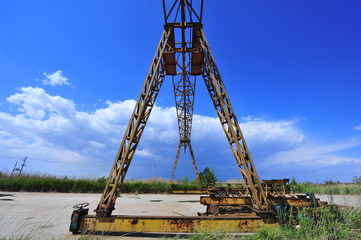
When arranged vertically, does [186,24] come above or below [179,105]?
below

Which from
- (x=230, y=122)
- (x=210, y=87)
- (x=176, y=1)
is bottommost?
(x=230, y=122)

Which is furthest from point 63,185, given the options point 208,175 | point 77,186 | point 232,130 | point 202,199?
point 208,175

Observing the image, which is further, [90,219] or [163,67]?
[163,67]

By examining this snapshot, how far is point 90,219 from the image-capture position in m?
4.52

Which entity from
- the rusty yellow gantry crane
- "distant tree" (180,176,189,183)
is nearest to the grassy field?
"distant tree" (180,176,189,183)

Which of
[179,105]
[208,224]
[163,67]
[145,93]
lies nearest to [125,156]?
[145,93]

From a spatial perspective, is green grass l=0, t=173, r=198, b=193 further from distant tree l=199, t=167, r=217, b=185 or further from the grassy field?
distant tree l=199, t=167, r=217, b=185

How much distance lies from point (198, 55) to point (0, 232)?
874 cm

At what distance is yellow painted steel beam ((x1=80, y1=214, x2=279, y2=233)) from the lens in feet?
13.9

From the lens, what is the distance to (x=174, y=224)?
4270 millimetres

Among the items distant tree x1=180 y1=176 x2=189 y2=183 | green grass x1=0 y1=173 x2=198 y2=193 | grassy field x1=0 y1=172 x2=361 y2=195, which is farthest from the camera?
distant tree x1=180 y1=176 x2=189 y2=183

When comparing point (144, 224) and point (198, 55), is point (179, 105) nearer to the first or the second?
point (198, 55)

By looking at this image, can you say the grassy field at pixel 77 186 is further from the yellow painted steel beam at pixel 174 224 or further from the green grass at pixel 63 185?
the yellow painted steel beam at pixel 174 224

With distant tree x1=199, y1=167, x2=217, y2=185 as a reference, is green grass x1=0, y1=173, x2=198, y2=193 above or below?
below
